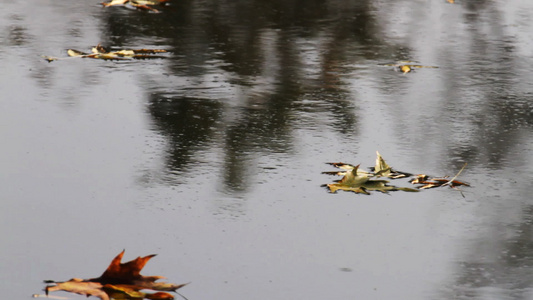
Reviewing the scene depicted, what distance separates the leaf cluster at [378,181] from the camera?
496 cm

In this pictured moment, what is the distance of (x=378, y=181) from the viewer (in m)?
5.00

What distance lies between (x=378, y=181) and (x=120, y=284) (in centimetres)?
169

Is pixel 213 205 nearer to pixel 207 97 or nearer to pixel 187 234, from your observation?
pixel 187 234

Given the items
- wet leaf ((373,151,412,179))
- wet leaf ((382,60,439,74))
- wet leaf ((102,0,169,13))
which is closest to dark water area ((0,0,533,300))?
wet leaf ((382,60,439,74))

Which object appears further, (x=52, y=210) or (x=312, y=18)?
(x=312, y=18)

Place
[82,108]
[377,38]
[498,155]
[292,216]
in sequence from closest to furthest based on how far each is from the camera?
1. [292,216]
2. [498,155]
3. [82,108]
4. [377,38]

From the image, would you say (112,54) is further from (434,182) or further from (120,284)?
(120,284)

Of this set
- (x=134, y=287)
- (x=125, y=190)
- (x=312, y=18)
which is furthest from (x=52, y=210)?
(x=312, y=18)

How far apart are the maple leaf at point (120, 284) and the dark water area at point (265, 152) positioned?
0.08 m

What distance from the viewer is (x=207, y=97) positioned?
660cm

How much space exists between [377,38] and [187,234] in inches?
189

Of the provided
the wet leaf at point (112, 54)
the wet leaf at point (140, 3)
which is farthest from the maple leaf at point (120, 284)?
the wet leaf at point (140, 3)

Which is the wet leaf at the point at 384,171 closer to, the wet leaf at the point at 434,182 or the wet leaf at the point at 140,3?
the wet leaf at the point at 434,182

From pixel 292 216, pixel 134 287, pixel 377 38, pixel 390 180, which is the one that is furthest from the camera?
pixel 377 38
